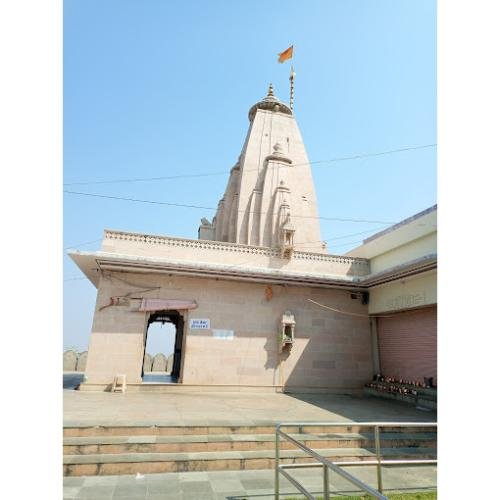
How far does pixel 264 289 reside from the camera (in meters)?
12.5

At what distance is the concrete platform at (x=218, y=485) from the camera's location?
4.42 metres

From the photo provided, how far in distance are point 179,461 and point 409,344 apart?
8.86m

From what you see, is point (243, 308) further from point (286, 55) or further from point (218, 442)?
point (286, 55)

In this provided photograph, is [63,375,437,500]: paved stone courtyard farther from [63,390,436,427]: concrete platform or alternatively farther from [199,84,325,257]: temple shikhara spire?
[199,84,325,257]: temple shikhara spire

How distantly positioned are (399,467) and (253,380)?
6.39 m

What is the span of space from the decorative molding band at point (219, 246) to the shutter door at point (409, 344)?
259cm

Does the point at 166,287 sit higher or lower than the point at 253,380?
higher

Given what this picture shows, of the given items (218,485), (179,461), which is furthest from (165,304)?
(218,485)

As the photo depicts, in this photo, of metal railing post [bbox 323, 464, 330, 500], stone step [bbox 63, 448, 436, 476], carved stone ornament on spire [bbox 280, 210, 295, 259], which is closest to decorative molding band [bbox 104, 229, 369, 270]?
carved stone ornament on spire [bbox 280, 210, 295, 259]

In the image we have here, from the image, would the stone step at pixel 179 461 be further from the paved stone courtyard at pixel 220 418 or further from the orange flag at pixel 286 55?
the orange flag at pixel 286 55
